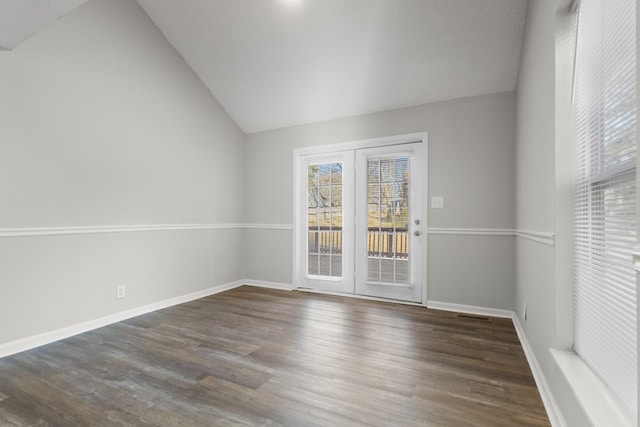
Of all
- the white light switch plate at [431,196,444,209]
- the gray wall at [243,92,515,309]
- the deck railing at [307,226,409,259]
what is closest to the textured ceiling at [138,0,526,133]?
the gray wall at [243,92,515,309]

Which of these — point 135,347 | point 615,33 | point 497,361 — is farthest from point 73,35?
point 497,361

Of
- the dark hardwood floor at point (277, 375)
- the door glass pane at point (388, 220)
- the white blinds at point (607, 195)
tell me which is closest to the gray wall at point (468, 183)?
the door glass pane at point (388, 220)

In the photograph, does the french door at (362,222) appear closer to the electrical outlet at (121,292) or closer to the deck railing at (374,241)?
the deck railing at (374,241)

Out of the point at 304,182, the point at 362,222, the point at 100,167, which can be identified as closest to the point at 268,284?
the point at 304,182

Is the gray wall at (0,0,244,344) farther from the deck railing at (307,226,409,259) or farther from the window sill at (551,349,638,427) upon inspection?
the window sill at (551,349,638,427)

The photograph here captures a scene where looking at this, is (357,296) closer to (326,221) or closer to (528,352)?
(326,221)

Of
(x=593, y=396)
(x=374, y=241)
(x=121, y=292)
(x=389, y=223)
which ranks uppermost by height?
(x=389, y=223)

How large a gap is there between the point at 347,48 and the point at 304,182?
5.82 ft

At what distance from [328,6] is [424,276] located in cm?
284

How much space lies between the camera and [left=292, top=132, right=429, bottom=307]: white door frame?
3537mm

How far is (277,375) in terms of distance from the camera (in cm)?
199

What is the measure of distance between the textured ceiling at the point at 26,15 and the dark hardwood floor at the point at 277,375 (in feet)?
6.78

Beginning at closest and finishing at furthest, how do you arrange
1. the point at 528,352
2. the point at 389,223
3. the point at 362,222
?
the point at 528,352, the point at 389,223, the point at 362,222

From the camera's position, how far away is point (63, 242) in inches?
103
